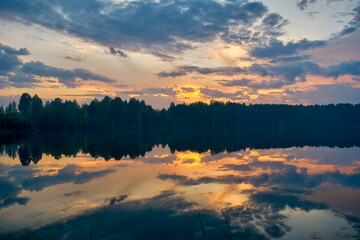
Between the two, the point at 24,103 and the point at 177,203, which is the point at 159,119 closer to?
the point at 24,103

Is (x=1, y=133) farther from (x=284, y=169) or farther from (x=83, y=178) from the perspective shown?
(x=284, y=169)

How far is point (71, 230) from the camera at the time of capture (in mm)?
8758

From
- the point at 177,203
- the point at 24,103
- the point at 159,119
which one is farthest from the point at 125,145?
the point at 24,103

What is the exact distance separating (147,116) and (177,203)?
130m

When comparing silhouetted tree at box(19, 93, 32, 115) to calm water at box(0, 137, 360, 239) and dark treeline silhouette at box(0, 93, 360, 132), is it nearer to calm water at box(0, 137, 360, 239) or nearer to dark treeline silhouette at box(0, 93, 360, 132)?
dark treeline silhouette at box(0, 93, 360, 132)

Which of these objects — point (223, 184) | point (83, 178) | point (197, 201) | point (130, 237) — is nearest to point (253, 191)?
point (223, 184)

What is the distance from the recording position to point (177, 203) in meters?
11.7

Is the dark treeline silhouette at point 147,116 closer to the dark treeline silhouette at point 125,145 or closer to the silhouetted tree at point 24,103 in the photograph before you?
the silhouetted tree at point 24,103

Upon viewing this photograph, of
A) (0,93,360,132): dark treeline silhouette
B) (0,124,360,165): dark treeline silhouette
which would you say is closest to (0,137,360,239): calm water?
(0,124,360,165): dark treeline silhouette

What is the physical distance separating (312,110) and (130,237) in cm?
21644

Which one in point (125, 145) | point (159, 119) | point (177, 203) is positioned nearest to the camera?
point (177, 203)

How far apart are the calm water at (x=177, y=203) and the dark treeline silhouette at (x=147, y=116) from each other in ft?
260

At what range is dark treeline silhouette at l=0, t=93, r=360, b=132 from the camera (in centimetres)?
10044

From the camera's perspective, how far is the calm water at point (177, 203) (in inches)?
344
